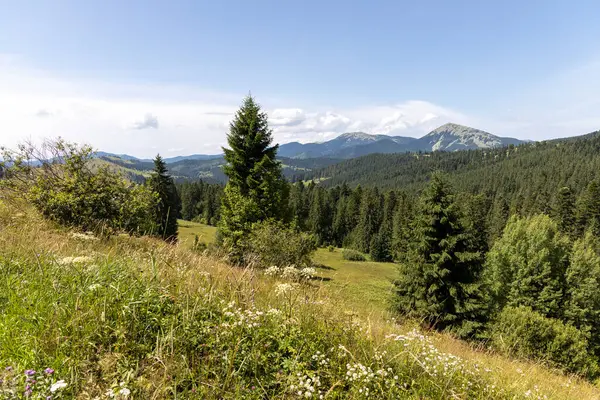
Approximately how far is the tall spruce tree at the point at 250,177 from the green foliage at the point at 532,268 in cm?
1970

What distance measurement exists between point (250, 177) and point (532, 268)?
25.6 m

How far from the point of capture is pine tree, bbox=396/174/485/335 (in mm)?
17859

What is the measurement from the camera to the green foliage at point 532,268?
81.6ft

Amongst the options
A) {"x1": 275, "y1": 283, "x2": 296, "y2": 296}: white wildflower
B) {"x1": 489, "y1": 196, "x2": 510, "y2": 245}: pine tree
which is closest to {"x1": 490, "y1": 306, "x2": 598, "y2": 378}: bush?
{"x1": 275, "y1": 283, "x2": 296, "y2": 296}: white wildflower

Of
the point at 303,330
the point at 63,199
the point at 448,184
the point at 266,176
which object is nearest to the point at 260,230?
the point at 266,176

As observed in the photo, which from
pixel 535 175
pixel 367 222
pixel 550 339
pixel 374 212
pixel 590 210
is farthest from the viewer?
pixel 535 175

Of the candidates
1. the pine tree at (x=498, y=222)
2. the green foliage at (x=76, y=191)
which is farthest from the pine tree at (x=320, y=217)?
the green foliage at (x=76, y=191)

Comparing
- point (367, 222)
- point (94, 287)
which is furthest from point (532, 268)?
point (367, 222)

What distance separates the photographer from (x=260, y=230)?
57.5 feet

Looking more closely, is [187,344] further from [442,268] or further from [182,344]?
[442,268]

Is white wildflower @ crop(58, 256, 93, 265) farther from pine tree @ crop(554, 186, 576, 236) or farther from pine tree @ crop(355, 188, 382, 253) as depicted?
pine tree @ crop(355, 188, 382, 253)

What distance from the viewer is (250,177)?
20.7m

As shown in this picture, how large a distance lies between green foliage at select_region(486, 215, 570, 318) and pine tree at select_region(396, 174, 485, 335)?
8737 millimetres

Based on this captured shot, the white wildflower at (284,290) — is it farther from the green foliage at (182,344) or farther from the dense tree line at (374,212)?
the dense tree line at (374,212)
